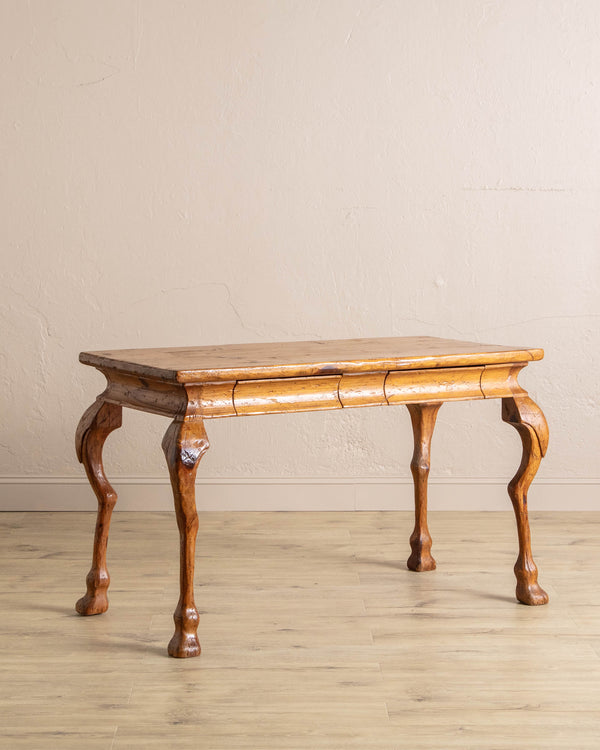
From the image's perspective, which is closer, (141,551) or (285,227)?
(141,551)

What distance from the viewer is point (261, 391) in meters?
2.45

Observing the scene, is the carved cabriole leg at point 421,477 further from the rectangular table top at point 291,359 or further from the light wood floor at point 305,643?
the rectangular table top at point 291,359

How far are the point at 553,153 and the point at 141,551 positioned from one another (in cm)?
217

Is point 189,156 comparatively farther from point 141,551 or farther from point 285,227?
point 141,551

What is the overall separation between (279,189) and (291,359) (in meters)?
1.49

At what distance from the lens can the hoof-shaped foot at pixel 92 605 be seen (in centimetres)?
273

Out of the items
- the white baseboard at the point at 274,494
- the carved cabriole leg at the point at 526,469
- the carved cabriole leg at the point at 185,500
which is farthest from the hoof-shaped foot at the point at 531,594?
the white baseboard at the point at 274,494

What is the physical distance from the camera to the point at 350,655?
96.3 inches

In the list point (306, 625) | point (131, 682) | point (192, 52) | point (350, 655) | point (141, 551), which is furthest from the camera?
point (192, 52)

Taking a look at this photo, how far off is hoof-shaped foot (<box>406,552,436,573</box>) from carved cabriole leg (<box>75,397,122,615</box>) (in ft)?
3.21

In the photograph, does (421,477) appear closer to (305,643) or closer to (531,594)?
(531,594)

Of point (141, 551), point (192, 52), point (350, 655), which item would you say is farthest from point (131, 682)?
point (192, 52)

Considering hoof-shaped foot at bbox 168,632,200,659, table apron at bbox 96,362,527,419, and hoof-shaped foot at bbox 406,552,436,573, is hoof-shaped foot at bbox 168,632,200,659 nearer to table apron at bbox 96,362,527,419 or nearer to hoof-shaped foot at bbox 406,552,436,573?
table apron at bbox 96,362,527,419

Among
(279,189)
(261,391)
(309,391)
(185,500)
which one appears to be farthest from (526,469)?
(279,189)
